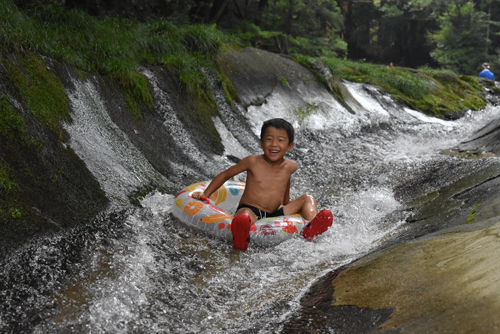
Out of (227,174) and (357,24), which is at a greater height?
(357,24)

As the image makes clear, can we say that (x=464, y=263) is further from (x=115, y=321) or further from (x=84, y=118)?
(x=84, y=118)

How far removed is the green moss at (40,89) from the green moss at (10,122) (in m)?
0.34

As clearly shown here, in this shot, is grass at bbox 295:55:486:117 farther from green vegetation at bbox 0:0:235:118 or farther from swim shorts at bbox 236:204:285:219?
swim shorts at bbox 236:204:285:219

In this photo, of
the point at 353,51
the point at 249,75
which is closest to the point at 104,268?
the point at 249,75

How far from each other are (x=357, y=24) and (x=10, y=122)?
34122 mm

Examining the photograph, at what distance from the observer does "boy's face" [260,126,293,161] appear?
13.7 ft

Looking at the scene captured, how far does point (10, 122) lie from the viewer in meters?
3.75

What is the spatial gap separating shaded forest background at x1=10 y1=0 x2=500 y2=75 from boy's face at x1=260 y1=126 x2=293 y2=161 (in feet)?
21.2

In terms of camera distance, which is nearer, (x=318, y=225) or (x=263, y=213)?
(x=318, y=225)

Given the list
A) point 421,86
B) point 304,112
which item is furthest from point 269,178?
point 421,86

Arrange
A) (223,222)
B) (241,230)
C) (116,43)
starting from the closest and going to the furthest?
(241,230) < (223,222) < (116,43)

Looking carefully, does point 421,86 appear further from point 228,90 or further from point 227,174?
point 227,174

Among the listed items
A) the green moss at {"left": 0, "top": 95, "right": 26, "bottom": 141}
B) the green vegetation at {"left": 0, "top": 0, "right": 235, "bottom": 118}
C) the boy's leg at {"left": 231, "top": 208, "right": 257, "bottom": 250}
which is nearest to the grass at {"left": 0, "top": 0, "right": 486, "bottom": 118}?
the green vegetation at {"left": 0, "top": 0, "right": 235, "bottom": 118}

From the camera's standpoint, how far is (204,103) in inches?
293
